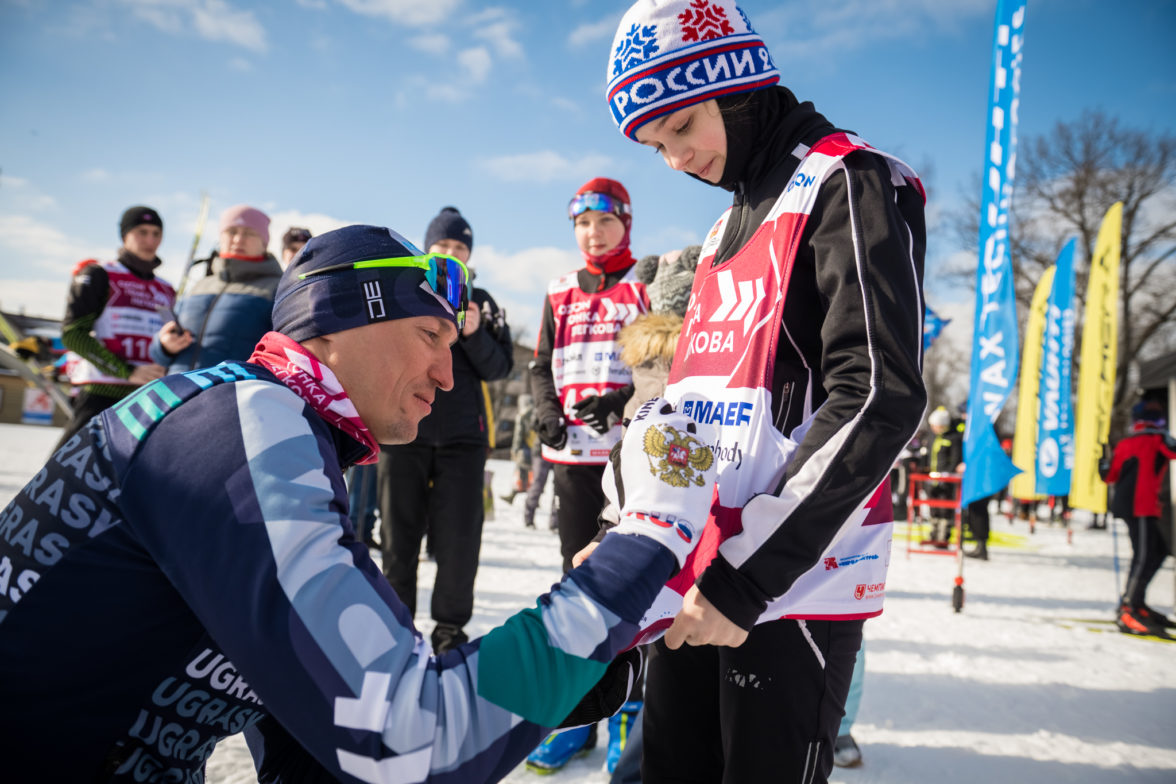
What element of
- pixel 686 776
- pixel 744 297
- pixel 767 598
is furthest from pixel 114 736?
pixel 744 297

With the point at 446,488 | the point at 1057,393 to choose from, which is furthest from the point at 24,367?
the point at 1057,393

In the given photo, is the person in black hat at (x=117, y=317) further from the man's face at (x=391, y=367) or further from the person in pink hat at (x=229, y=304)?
the man's face at (x=391, y=367)

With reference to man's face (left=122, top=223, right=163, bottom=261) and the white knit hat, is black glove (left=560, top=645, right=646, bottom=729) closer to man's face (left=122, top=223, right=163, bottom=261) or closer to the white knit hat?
the white knit hat

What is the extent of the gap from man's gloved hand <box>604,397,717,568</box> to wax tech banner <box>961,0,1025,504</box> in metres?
4.53

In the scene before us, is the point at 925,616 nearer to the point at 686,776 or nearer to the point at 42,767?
the point at 686,776

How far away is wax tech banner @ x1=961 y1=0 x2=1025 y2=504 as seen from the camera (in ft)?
15.1

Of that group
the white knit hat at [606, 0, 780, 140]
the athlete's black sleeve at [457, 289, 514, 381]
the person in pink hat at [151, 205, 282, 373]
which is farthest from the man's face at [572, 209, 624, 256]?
the white knit hat at [606, 0, 780, 140]

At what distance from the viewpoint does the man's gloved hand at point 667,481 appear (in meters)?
1.03

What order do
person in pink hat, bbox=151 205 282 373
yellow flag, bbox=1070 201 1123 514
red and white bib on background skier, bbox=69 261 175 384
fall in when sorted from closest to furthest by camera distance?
person in pink hat, bbox=151 205 282 373
red and white bib on background skier, bbox=69 261 175 384
yellow flag, bbox=1070 201 1123 514

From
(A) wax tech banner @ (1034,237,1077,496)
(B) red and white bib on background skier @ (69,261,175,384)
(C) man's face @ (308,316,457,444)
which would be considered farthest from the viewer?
(A) wax tech banner @ (1034,237,1077,496)

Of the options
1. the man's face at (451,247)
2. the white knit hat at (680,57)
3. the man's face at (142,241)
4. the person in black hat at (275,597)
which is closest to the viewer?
the person in black hat at (275,597)

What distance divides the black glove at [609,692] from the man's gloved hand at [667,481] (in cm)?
26

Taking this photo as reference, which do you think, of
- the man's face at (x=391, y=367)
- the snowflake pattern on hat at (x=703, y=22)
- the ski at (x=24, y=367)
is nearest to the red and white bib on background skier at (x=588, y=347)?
the snowflake pattern on hat at (x=703, y=22)

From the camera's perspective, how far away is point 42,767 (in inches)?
36.9
